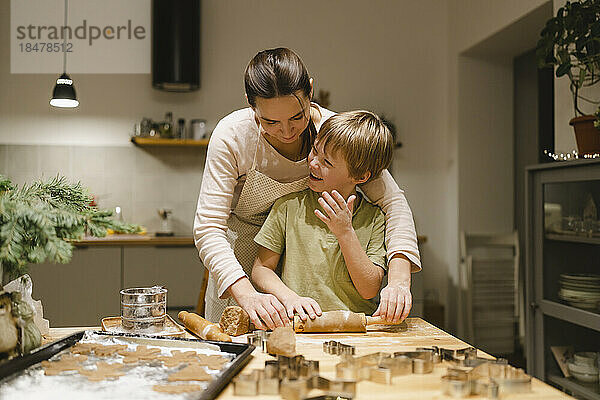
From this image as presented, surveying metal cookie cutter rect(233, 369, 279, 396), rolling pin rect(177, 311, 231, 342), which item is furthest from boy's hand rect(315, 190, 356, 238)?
metal cookie cutter rect(233, 369, 279, 396)

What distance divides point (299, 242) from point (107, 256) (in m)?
2.40

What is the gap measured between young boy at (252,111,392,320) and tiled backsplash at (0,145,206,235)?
8.94 feet

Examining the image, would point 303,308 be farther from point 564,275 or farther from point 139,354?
point 564,275

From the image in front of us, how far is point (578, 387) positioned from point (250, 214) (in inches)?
54.7

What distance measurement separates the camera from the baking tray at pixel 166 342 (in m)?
0.81

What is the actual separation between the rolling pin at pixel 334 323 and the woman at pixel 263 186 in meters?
0.05

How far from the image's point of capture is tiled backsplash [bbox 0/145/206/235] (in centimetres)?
402

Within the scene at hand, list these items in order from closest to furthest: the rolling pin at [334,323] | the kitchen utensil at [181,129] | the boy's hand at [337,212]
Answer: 1. the rolling pin at [334,323]
2. the boy's hand at [337,212]
3. the kitchen utensil at [181,129]

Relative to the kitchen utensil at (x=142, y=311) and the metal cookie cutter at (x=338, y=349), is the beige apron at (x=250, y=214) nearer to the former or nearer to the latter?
the kitchen utensil at (x=142, y=311)

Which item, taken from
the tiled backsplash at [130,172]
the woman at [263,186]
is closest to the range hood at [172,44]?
the tiled backsplash at [130,172]

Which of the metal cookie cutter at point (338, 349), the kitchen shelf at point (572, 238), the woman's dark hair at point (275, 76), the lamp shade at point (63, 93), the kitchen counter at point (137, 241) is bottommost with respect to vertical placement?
the metal cookie cutter at point (338, 349)

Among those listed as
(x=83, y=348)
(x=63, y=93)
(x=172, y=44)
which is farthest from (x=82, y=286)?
(x=83, y=348)

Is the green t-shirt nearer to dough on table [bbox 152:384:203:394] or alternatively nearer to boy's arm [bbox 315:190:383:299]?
boy's arm [bbox 315:190:383:299]

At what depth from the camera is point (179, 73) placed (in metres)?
3.87
